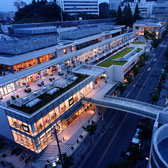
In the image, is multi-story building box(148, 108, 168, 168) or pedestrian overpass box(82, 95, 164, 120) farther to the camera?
pedestrian overpass box(82, 95, 164, 120)

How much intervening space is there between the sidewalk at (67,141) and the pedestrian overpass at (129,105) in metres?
4.43

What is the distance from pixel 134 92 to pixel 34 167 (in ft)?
114

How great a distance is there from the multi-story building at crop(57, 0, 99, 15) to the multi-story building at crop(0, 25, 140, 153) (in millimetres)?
88561

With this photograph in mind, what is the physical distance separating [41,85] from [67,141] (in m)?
14.4

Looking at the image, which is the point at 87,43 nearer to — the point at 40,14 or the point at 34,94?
the point at 34,94

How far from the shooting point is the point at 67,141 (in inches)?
1277

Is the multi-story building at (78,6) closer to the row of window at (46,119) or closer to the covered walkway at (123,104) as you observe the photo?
the covered walkway at (123,104)

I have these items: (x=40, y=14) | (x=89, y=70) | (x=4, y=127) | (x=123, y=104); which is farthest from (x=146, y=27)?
(x=4, y=127)

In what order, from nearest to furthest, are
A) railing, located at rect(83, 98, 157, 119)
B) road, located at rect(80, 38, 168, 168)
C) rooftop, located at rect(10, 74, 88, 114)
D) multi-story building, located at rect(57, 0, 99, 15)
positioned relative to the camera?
1. road, located at rect(80, 38, 168, 168)
2. rooftop, located at rect(10, 74, 88, 114)
3. railing, located at rect(83, 98, 157, 119)
4. multi-story building, located at rect(57, 0, 99, 15)

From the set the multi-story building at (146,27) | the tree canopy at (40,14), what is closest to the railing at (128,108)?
the multi-story building at (146,27)

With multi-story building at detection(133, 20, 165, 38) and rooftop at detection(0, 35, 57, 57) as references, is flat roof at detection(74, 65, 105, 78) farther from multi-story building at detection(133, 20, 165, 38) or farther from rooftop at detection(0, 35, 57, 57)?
multi-story building at detection(133, 20, 165, 38)

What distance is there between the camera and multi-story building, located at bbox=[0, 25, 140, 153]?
29.3 metres

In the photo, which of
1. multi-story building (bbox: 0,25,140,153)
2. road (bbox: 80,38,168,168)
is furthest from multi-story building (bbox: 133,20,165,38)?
road (bbox: 80,38,168,168)

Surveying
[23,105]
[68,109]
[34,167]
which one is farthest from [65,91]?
[34,167]
